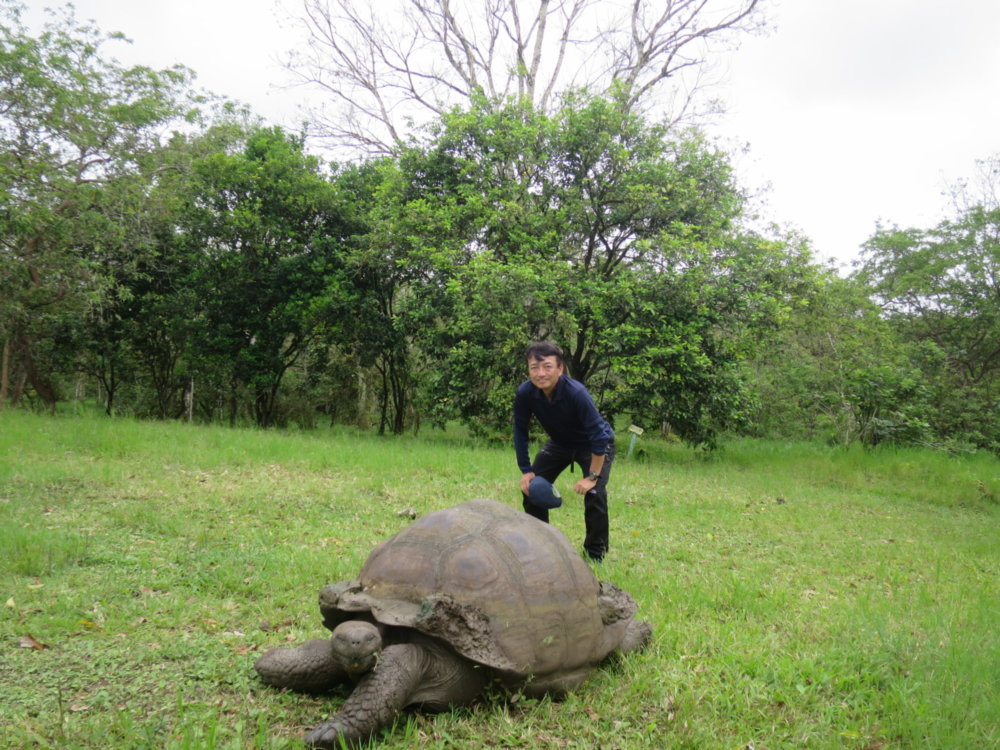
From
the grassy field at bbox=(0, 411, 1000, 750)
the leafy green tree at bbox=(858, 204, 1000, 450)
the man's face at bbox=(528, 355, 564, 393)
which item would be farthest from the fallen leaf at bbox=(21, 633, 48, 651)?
the leafy green tree at bbox=(858, 204, 1000, 450)

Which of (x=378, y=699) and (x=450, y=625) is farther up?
(x=450, y=625)

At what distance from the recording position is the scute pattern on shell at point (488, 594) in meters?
2.60

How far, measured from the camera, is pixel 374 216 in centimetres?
1354

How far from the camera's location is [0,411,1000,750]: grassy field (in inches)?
104

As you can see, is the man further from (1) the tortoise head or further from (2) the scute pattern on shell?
(1) the tortoise head

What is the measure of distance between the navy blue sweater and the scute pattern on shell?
1.36 m

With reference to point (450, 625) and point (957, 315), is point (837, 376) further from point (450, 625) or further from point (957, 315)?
point (450, 625)

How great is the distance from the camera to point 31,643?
3.13 m

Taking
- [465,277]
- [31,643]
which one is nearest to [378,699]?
[31,643]

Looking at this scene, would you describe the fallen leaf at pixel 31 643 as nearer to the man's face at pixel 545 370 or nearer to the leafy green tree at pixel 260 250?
the man's face at pixel 545 370

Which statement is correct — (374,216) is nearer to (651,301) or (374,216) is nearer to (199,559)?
(651,301)

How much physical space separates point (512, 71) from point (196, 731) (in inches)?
750

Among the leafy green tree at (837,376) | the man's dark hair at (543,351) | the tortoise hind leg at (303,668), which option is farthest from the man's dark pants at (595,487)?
the leafy green tree at (837,376)

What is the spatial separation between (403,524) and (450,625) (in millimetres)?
3478
